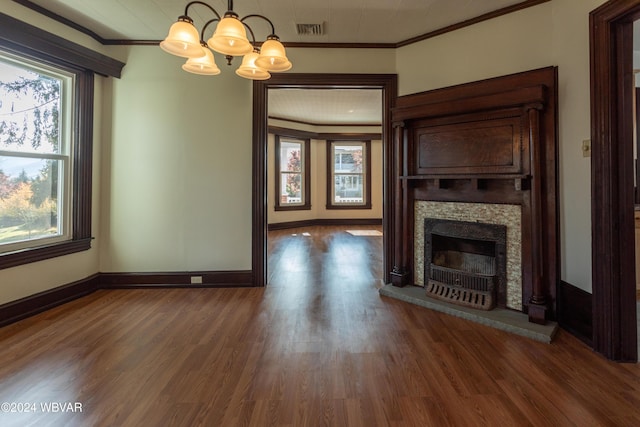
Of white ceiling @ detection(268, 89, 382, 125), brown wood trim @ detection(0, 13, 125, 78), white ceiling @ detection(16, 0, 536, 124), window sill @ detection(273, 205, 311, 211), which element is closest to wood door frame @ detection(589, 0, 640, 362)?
white ceiling @ detection(16, 0, 536, 124)

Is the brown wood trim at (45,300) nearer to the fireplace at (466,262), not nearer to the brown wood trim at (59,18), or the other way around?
the brown wood trim at (59,18)

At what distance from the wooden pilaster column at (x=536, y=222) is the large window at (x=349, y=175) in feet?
22.2

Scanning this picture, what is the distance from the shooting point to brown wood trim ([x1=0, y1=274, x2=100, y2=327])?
2.75m

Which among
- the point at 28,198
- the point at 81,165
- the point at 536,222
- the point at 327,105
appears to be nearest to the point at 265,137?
the point at 81,165

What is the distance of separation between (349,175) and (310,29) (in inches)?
245

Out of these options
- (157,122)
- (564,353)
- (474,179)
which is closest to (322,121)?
(157,122)

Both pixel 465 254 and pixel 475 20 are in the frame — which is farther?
pixel 465 254

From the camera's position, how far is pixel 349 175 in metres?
9.44

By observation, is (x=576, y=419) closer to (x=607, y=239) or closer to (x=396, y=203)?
(x=607, y=239)

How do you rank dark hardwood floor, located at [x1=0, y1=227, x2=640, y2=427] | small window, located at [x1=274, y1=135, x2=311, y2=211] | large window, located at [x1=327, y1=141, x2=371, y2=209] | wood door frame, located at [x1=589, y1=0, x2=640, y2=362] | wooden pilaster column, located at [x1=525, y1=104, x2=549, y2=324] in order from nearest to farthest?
dark hardwood floor, located at [x1=0, y1=227, x2=640, y2=427] → wood door frame, located at [x1=589, y1=0, x2=640, y2=362] → wooden pilaster column, located at [x1=525, y1=104, x2=549, y2=324] → small window, located at [x1=274, y1=135, x2=311, y2=211] → large window, located at [x1=327, y1=141, x2=371, y2=209]

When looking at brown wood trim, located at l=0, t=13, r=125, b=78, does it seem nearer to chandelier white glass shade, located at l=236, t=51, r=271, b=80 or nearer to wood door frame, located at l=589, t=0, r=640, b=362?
chandelier white glass shade, located at l=236, t=51, r=271, b=80

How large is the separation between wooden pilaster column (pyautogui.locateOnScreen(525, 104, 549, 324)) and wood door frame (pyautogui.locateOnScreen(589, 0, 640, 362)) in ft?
1.41

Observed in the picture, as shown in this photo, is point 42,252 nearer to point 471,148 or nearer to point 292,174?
point 471,148

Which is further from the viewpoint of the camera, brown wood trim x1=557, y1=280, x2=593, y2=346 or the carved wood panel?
the carved wood panel
